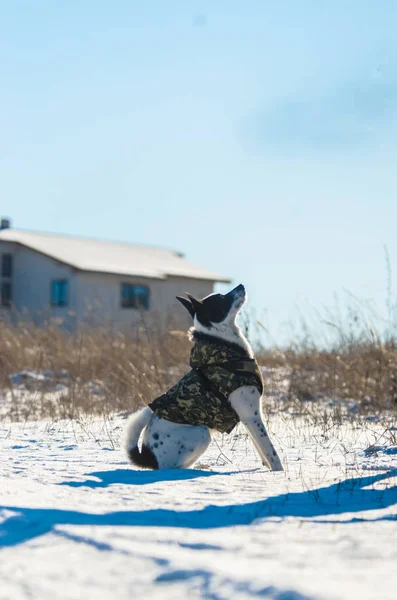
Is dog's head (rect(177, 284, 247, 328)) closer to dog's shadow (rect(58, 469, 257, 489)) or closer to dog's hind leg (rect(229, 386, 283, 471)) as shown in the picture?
dog's hind leg (rect(229, 386, 283, 471))

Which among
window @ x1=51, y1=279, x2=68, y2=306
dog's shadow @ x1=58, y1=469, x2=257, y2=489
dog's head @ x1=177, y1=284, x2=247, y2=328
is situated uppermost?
window @ x1=51, y1=279, x2=68, y2=306

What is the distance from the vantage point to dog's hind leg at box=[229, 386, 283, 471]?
4.46 meters

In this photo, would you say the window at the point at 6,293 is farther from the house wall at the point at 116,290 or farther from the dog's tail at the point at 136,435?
the dog's tail at the point at 136,435

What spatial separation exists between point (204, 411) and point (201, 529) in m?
1.69

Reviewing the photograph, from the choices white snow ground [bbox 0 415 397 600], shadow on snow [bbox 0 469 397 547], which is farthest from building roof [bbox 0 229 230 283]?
shadow on snow [bbox 0 469 397 547]

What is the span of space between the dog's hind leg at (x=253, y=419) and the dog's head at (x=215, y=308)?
0.52 meters

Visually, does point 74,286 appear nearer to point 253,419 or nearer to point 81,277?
point 81,277

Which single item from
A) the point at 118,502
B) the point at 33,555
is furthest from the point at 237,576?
the point at 118,502

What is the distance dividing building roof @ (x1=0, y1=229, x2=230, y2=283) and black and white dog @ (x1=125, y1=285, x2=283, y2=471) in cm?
2709

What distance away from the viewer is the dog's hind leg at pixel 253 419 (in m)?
4.46

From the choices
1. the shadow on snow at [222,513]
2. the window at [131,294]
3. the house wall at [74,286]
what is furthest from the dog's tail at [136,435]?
the window at [131,294]

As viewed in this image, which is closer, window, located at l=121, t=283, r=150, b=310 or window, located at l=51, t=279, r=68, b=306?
window, located at l=51, t=279, r=68, b=306

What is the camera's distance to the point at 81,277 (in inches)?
1254

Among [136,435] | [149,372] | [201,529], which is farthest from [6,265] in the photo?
[201,529]
